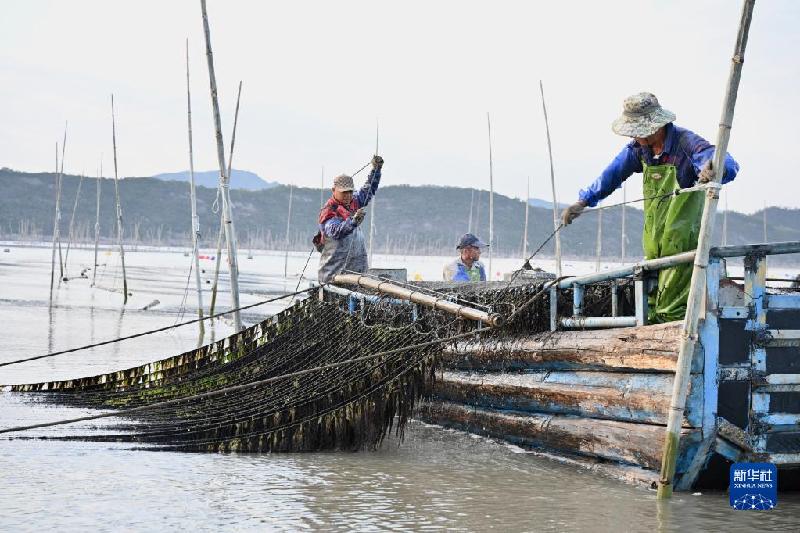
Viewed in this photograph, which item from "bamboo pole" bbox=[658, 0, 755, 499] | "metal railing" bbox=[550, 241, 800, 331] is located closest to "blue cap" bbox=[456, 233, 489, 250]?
"metal railing" bbox=[550, 241, 800, 331]

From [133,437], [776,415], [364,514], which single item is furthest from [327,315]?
[776,415]

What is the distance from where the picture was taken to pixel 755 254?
255 inches

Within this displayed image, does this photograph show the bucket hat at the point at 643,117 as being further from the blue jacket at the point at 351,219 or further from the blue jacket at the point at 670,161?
the blue jacket at the point at 351,219

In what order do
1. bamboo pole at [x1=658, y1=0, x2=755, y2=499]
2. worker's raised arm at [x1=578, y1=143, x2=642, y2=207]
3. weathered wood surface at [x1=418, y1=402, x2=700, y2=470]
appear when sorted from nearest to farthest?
1. bamboo pole at [x1=658, y1=0, x2=755, y2=499]
2. weathered wood surface at [x1=418, y1=402, x2=700, y2=470]
3. worker's raised arm at [x1=578, y1=143, x2=642, y2=207]

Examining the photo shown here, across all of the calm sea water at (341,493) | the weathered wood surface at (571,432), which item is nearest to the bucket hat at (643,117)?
the weathered wood surface at (571,432)

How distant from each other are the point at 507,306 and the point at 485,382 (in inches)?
38.7

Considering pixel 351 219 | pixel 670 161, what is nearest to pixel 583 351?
pixel 670 161

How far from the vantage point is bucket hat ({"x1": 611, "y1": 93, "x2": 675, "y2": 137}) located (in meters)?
7.19

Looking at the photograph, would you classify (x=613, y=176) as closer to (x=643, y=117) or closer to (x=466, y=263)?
(x=643, y=117)

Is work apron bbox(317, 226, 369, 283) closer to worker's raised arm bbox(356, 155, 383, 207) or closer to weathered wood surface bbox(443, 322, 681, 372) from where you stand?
worker's raised arm bbox(356, 155, 383, 207)

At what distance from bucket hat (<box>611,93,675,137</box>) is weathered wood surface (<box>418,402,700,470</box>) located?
1.96 metres

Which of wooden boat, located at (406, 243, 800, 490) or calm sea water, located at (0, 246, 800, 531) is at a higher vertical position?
wooden boat, located at (406, 243, 800, 490)

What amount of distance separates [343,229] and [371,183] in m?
0.88

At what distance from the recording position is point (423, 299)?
845 cm
